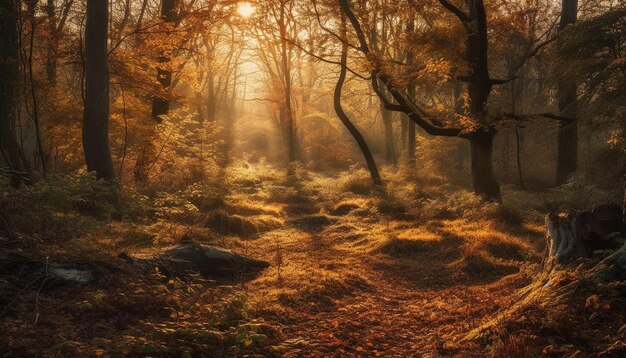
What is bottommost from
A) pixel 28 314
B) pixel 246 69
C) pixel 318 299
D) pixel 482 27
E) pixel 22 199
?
pixel 318 299

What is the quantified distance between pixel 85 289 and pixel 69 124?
35.7ft

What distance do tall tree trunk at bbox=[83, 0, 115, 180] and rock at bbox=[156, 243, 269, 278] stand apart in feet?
16.8

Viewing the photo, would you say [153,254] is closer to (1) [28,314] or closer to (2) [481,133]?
(1) [28,314]

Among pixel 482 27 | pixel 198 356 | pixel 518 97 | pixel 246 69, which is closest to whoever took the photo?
pixel 198 356

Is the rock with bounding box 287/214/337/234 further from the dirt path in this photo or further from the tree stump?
the tree stump

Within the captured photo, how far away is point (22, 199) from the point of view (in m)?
6.61

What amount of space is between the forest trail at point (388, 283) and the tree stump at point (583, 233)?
780mm

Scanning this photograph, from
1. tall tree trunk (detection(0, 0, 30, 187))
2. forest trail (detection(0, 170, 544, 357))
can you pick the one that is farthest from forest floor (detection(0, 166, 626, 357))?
tall tree trunk (detection(0, 0, 30, 187))

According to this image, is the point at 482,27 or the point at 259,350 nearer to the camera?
the point at 259,350

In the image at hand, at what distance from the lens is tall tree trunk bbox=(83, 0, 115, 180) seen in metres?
10.5

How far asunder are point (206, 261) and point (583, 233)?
485 centimetres

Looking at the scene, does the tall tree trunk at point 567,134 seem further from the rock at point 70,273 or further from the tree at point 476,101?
the rock at point 70,273

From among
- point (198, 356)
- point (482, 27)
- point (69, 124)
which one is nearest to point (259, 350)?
point (198, 356)

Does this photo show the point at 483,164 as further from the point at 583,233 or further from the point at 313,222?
the point at 583,233
